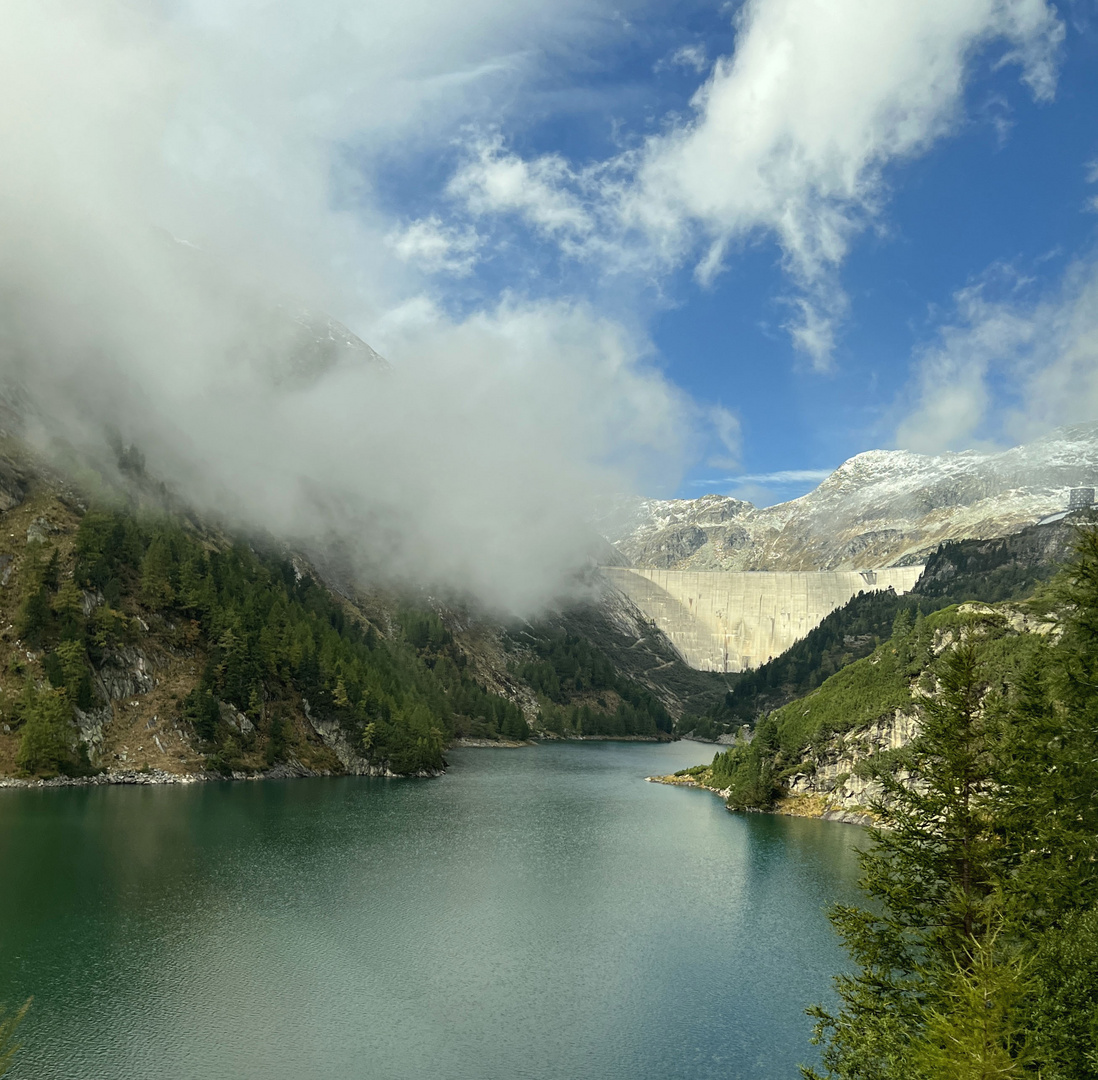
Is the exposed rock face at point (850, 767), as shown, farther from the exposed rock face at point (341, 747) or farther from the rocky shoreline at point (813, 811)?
the exposed rock face at point (341, 747)

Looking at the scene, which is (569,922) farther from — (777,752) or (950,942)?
(777,752)

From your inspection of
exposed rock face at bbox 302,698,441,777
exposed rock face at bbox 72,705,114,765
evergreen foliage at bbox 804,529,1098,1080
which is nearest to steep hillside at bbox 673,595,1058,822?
exposed rock face at bbox 302,698,441,777

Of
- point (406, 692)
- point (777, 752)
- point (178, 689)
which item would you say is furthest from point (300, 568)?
point (777, 752)

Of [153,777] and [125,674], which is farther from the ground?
[125,674]

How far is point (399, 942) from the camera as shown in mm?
49312

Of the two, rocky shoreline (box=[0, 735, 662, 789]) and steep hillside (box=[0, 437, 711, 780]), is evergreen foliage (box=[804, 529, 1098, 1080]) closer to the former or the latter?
rocky shoreline (box=[0, 735, 662, 789])

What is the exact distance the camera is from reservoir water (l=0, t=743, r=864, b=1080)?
3500 centimetres

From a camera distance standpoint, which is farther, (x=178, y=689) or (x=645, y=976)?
(x=178, y=689)

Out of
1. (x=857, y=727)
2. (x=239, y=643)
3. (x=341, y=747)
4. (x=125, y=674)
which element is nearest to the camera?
(x=857, y=727)

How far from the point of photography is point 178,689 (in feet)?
365

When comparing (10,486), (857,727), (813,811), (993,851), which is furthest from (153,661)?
(993,851)

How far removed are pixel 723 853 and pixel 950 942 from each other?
62567 mm

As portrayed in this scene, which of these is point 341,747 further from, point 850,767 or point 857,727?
point 857,727

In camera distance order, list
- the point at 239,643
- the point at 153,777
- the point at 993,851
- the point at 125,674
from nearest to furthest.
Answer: the point at 993,851 < the point at 153,777 < the point at 125,674 < the point at 239,643
